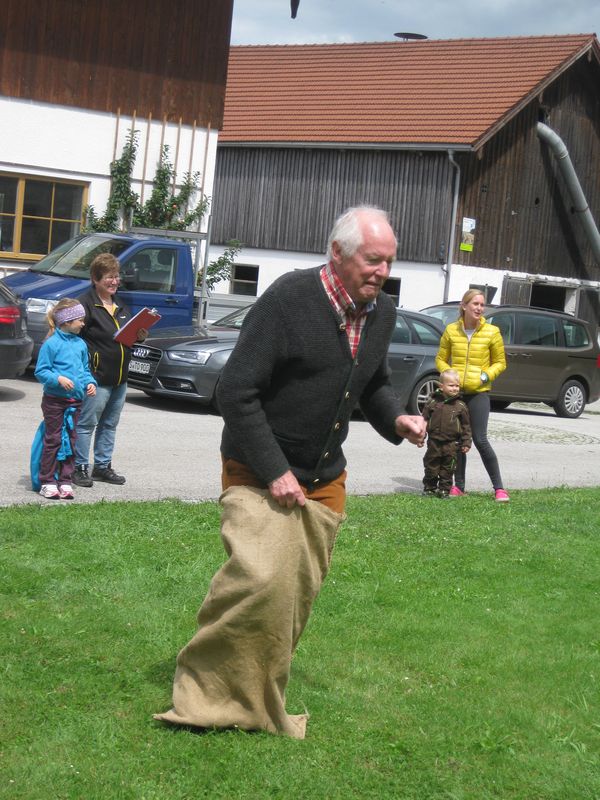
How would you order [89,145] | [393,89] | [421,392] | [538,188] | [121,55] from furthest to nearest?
[393,89]
[538,188]
[121,55]
[89,145]
[421,392]

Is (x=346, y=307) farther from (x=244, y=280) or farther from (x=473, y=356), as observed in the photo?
(x=244, y=280)

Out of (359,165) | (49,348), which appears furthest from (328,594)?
(359,165)

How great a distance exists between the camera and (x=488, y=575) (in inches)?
297

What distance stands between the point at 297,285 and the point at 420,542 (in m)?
4.16

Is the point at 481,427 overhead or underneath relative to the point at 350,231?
underneath

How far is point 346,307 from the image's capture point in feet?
14.8

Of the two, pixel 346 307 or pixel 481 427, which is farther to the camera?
pixel 481 427

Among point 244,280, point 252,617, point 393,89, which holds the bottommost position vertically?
point 252,617

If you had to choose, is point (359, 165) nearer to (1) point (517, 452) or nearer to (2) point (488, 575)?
(1) point (517, 452)

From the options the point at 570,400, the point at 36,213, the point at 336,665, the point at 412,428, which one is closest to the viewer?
the point at 412,428

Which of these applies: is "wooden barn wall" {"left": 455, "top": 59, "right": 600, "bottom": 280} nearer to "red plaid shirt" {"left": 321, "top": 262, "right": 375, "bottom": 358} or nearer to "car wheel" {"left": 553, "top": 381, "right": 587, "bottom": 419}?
"car wheel" {"left": 553, "top": 381, "right": 587, "bottom": 419}

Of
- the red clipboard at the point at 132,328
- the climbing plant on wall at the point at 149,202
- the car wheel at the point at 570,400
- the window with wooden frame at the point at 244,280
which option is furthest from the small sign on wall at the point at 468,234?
the red clipboard at the point at 132,328

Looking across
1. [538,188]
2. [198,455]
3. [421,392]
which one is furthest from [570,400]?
[538,188]

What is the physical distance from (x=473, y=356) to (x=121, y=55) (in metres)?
14.1
